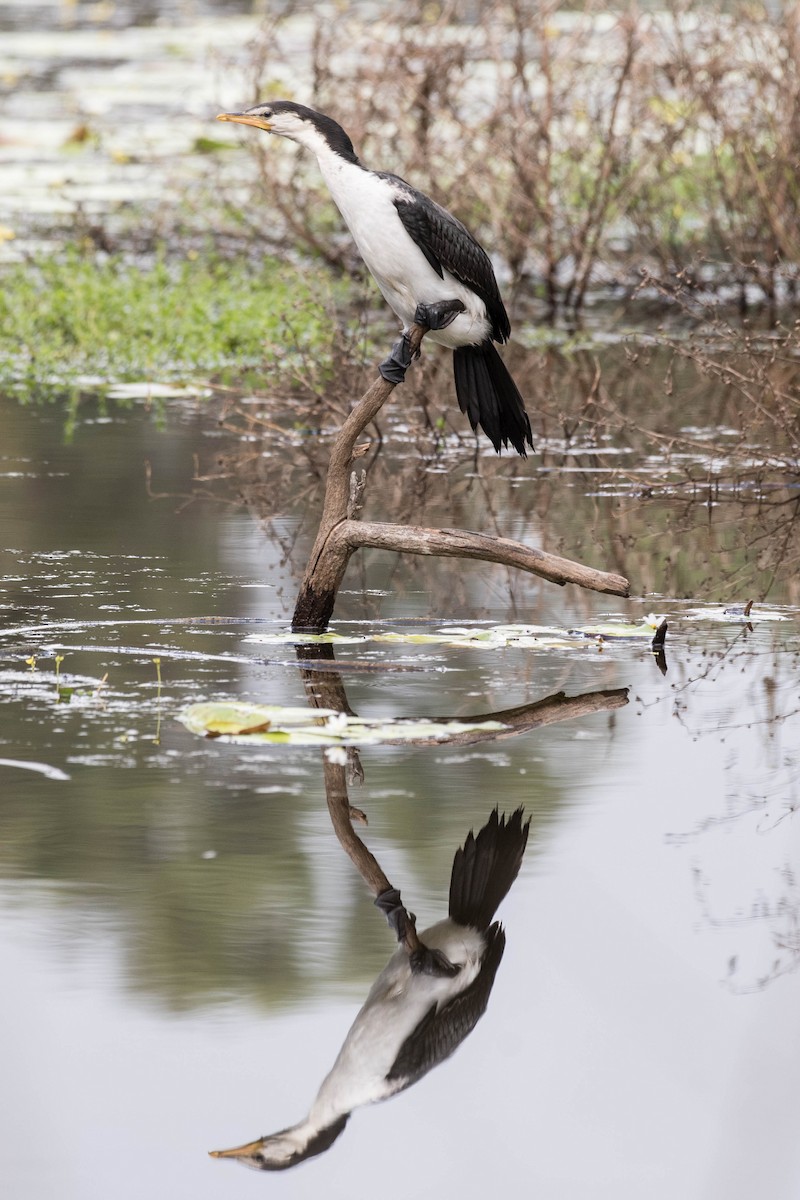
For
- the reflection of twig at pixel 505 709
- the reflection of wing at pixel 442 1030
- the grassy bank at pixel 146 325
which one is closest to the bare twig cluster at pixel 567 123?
the grassy bank at pixel 146 325

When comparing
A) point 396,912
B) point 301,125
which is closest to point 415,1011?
point 396,912

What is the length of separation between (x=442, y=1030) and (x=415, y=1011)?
7cm

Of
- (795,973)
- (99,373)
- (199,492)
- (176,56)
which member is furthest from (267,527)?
(176,56)

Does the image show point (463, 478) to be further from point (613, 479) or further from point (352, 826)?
point (352, 826)

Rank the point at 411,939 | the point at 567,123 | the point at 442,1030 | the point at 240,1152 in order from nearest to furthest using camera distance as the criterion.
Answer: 1. the point at 240,1152
2. the point at 442,1030
3. the point at 411,939
4. the point at 567,123

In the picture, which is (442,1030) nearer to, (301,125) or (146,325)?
(301,125)

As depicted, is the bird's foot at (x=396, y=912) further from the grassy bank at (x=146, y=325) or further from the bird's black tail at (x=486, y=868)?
the grassy bank at (x=146, y=325)

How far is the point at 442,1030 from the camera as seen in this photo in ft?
13.7

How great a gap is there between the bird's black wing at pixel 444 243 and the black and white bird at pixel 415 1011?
89.3 inches

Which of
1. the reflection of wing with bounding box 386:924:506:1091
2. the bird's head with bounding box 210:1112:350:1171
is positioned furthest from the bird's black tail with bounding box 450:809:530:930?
the bird's head with bounding box 210:1112:350:1171

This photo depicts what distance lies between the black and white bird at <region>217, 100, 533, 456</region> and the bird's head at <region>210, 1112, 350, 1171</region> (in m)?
3.48

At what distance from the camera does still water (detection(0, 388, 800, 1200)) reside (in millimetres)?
3826

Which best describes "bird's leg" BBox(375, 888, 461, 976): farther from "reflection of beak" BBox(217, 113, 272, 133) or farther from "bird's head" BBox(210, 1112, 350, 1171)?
"reflection of beak" BBox(217, 113, 272, 133)

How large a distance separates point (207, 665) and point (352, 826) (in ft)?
5.17
